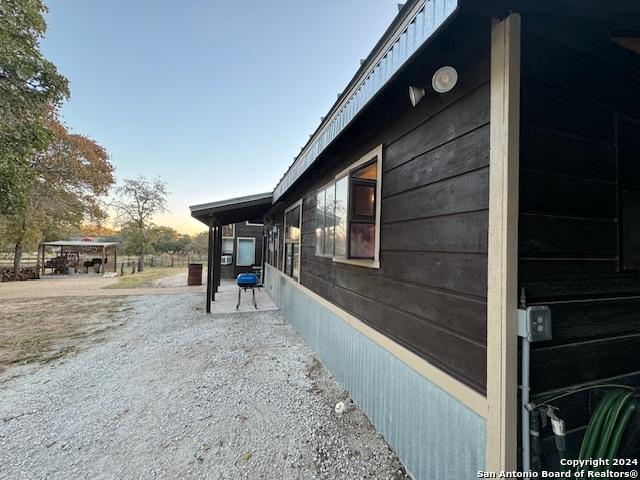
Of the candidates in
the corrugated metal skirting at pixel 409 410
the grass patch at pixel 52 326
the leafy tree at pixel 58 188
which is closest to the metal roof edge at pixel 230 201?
the grass patch at pixel 52 326

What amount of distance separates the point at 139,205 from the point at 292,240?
724 inches

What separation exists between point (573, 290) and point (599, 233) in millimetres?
324

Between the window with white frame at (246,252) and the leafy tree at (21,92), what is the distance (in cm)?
763

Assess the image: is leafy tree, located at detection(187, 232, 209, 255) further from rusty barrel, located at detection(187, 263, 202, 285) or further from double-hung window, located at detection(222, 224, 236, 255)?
rusty barrel, located at detection(187, 263, 202, 285)

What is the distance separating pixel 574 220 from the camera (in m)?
1.27

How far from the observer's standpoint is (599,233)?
1327 mm

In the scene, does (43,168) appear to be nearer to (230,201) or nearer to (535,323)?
(230,201)

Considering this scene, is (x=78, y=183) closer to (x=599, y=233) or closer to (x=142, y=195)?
(x=142, y=195)

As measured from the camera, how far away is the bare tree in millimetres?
19000

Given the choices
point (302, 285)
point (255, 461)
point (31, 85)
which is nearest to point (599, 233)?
point (255, 461)

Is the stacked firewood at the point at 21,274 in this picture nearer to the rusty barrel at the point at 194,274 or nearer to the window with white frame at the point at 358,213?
the rusty barrel at the point at 194,274

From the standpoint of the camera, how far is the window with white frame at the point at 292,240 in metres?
5.18

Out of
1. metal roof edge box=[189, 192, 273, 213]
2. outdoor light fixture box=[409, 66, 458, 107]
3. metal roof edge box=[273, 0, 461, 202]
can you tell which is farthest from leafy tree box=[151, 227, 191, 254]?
outdoor light fixture box=[409, 66, 458, 107]

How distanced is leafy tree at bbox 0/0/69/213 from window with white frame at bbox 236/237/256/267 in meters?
7.63
